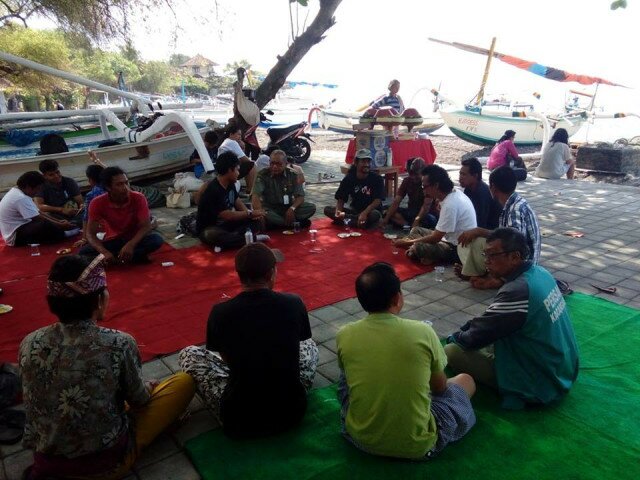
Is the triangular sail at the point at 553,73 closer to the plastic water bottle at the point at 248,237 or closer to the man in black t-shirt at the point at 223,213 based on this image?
the man in black t-shirt at the point at 223,213

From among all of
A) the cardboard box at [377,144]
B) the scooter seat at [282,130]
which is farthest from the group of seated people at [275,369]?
the scooter seat at [282,130]

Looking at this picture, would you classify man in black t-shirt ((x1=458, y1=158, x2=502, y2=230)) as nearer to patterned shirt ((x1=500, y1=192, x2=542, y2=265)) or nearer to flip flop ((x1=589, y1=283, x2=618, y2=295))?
patterned shirt ((x1=500, y1=192, x2=542, y2=265))

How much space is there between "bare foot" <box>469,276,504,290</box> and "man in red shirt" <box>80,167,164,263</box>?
373 cm

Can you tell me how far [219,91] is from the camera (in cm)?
6072

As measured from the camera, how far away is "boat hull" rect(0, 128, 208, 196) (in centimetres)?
872

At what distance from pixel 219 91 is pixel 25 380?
62637 millimetres

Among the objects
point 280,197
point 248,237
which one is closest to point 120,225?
point 248,237

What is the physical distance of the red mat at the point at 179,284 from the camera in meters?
4.20

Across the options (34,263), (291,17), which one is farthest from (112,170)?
(291,17)

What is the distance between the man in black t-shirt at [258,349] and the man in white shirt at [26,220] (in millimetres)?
4808

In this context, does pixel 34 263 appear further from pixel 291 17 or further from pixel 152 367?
pixel 291 17

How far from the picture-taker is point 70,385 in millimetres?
2162

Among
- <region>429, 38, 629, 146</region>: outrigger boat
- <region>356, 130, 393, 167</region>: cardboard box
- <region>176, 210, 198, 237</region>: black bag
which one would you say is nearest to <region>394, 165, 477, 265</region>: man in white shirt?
<region>356, 130, 393, 167</region>: cardboard box

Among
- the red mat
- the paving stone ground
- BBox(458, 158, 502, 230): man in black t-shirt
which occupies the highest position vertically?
BBox(458, 158, 502, 230): man in black t-shirt
